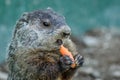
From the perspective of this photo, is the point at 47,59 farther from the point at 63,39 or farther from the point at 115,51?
the point at 115,51

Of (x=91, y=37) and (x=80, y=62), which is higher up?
(x=91, y=37)

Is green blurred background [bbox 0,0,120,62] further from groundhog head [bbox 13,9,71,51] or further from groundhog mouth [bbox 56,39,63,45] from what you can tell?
groundhog mouth [bbox 56,39,63,45]

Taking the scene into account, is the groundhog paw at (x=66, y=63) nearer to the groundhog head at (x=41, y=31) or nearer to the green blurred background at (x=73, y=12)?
the groundhog head at (x=41, y=31)

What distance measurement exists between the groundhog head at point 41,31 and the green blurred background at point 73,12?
2.59 meters

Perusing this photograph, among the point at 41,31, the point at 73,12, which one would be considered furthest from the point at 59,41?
the point at 73,12

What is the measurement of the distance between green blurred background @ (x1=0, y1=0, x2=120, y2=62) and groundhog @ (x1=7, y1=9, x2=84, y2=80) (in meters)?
2.59

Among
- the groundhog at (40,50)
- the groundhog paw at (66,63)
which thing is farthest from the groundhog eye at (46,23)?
the groundhog paw at (66,63)

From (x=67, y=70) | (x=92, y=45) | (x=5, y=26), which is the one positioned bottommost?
(x=67, y=70)

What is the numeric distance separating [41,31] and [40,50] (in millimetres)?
168

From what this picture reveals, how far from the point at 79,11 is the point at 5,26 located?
1.72 m

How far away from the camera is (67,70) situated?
5375mm

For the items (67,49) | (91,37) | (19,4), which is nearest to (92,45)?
(91,37)

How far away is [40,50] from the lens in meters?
5.30

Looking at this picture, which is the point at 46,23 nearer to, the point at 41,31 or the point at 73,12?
the point at 41,31
